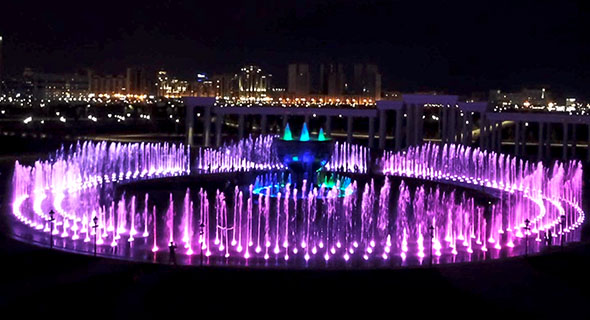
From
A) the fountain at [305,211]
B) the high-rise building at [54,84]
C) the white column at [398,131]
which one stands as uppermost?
the high-rise building at [54,84]

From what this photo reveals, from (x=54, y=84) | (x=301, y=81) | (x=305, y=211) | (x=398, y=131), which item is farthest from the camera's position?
(x=54, y=84)

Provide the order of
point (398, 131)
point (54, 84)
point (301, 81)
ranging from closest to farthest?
point (398, 131) < point (301, 81) < point (54, 84)

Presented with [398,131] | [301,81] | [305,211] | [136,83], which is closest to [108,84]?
[136,83]

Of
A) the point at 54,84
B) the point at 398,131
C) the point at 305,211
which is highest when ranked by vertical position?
the point at 54,84

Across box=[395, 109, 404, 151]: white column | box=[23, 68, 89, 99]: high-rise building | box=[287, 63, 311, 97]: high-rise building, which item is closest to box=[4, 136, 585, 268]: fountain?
box=[395, 109, 404, 151]: white column

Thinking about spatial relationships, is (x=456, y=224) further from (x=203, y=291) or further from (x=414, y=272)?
(x=203, y=291)

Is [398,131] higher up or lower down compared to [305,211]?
higher up

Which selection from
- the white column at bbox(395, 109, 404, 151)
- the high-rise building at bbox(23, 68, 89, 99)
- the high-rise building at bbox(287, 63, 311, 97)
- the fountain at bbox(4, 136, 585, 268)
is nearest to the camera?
the fountain at bbox(4, 136, 585, 268)

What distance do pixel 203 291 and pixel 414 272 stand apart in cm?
380

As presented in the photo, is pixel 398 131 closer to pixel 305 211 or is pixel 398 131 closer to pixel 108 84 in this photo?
pixel 305 211

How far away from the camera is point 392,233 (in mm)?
17281

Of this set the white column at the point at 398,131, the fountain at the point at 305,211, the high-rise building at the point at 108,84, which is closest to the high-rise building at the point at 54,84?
the high-rise building at the point at 108,84

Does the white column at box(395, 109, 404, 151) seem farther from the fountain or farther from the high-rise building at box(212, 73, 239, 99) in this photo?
the high-rise building at box(212, 73, 239, 99)

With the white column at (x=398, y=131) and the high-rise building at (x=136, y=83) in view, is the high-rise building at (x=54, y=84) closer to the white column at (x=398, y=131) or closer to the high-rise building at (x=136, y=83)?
the high-rise building at (x=136, y=83)
